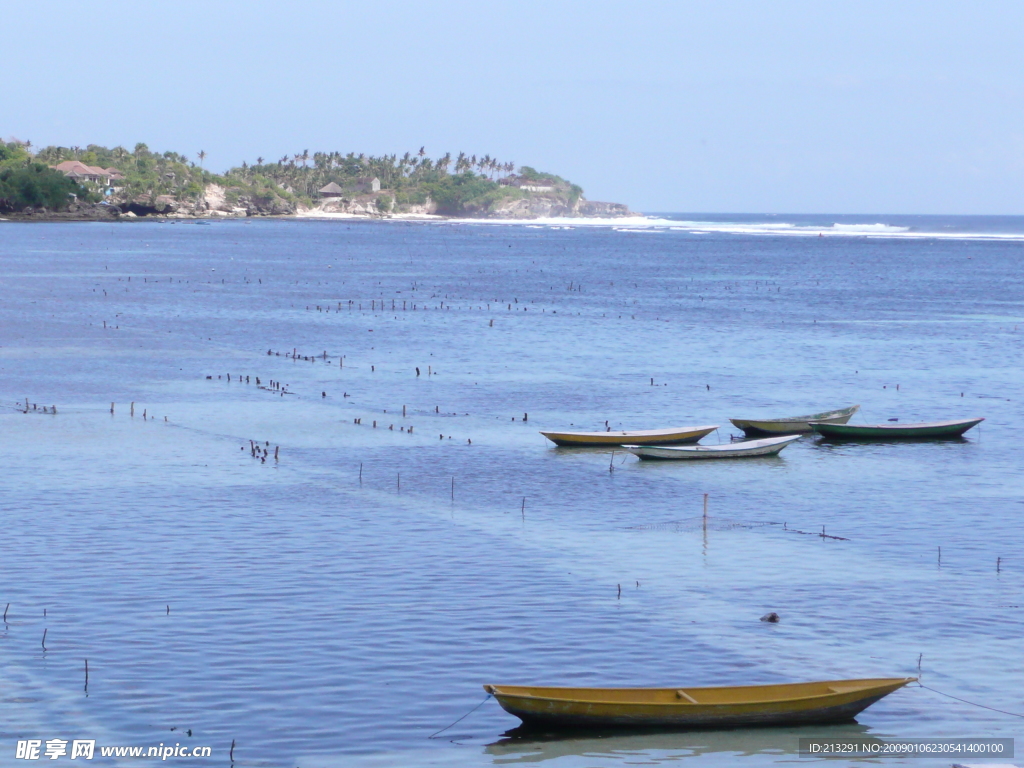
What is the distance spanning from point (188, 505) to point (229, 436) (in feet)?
30.0

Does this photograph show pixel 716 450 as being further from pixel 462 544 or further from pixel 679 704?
pixel 679 704

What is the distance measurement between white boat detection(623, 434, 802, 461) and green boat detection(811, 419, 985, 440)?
277cm

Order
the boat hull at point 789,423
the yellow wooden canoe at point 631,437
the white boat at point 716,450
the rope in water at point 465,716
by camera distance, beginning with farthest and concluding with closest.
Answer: the boat hull at point 789,423 < the yellow wooden canoe at point 631,437 < the white boat at point 716,450 < the rope in water at point 465,716

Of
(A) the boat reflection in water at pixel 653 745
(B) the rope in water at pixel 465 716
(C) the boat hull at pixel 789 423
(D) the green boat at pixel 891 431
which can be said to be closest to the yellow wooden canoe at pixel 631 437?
(C) the boat hull at pixel 789 423

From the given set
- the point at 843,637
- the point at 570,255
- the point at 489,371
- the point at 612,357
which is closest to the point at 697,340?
the point at 612,357

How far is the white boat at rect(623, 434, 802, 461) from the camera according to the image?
36.4 meters

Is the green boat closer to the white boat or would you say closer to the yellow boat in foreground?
the white boat

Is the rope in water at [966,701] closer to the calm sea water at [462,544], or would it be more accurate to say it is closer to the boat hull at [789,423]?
the calm sea water at [462,544]

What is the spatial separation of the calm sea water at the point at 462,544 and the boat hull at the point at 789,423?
1452 millimetres

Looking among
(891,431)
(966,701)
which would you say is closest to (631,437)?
(891,431)

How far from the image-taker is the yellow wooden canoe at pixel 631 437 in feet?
124

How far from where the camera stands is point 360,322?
248 feet

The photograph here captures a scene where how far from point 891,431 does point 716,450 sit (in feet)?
24.4

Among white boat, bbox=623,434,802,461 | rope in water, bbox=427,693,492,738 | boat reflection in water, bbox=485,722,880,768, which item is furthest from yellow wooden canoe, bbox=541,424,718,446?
boat reflection in water, bbox=485,722,880,768
